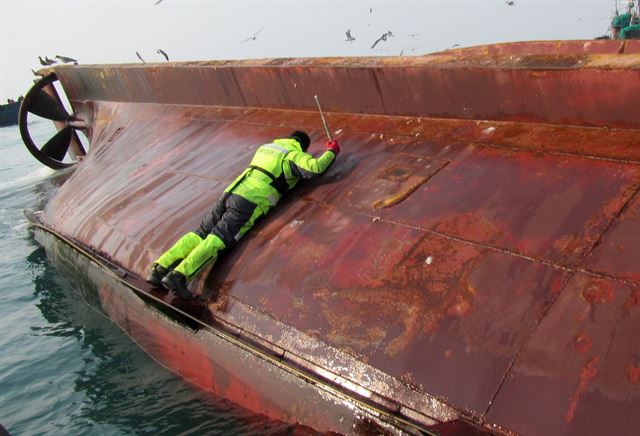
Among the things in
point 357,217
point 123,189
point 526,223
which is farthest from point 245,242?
point 123,189

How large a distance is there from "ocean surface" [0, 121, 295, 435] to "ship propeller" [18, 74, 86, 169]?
17.1ft

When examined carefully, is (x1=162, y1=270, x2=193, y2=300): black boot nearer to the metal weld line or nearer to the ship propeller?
the metal weld line

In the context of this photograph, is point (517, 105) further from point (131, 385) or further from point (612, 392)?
point (131, 385)

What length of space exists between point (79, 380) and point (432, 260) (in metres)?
4.41

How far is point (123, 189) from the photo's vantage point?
859 centimetres

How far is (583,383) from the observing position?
9.19 feet

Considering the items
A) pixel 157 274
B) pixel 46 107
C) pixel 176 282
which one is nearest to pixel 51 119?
pixel 46 107

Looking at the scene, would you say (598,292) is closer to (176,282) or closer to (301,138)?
(301,138)

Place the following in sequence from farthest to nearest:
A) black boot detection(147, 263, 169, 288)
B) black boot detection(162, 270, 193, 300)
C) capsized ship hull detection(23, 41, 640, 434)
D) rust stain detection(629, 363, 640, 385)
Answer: black boot detection(147, 263, 169, 288), black boot detection(162, 270, 193, 300), capsized ship hull detection(23, 41, 640, 434), rust stain detection(629, 363, 640, 385)

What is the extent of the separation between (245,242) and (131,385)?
200 centimetres

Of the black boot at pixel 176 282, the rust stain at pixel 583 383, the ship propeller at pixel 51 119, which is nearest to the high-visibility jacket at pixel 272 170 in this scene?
the black boot at pixel 176 282

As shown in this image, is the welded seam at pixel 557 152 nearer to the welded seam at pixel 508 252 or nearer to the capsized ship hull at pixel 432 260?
the capsized ship hull at pixel 432 260

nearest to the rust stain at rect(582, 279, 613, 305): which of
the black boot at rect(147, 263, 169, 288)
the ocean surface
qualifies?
the ocean surface

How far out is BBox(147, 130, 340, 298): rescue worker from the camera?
5355 mm
